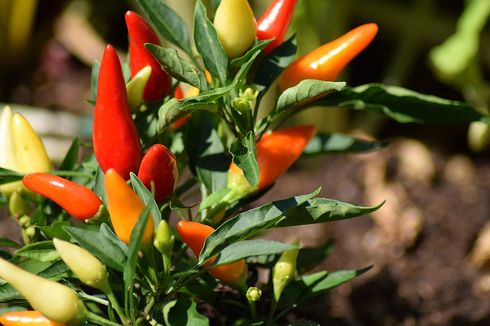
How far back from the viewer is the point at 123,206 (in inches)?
32.4

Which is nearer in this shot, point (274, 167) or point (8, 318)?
point (8, 318)

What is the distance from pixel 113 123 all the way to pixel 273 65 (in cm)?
22

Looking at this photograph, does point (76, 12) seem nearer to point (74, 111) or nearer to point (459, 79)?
point (74, 111)

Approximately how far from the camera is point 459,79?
7.23ft

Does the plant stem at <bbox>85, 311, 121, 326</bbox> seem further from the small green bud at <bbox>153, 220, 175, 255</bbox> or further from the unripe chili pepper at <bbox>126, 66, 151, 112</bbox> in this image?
the unripe chili pepper at <bbox>126, 66, 151, 112</bbox>

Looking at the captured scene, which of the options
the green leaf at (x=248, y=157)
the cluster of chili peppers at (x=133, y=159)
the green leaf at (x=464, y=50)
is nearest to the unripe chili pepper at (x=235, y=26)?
the cluster of chili peppers at (x=133, y=159)

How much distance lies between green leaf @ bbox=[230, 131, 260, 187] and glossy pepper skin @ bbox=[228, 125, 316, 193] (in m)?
0.09

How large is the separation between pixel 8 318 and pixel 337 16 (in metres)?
1.73

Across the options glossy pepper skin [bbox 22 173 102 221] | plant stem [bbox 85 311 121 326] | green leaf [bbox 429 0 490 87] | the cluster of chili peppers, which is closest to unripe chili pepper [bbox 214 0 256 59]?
the cluster of chili peppers

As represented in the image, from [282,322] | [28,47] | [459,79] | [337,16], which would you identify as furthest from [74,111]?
[282,322]

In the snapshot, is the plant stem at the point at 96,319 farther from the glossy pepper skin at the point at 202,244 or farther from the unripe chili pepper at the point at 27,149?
the unripe chili pepper at the point at 27,149

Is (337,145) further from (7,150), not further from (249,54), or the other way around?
(7,150)

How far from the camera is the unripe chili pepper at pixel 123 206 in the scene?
2.66ft

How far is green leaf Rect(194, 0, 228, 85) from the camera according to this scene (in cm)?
93
